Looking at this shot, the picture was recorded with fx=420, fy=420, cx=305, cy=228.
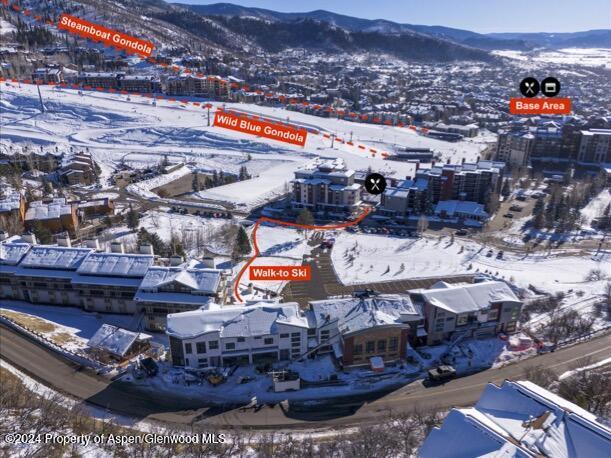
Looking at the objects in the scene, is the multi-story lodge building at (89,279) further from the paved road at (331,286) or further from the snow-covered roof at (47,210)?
the snow-covered roof at (47,210)

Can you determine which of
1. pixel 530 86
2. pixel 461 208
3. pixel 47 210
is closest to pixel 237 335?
pixel 530 86

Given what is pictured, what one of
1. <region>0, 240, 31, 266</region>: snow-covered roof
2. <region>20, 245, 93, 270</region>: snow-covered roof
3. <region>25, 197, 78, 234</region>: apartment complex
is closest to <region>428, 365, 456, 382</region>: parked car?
<region>20, 245, 93, 270</region>: snow-covered roof

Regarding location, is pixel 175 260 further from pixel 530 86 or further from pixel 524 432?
pixel 530 86

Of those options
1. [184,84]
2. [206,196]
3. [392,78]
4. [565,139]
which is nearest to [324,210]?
[206,196]

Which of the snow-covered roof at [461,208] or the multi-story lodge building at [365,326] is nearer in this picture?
the multi-story lodge building at [365,326]

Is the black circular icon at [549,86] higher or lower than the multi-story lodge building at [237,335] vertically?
→ higher

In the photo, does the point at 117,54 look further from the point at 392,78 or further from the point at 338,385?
the point at 338,385

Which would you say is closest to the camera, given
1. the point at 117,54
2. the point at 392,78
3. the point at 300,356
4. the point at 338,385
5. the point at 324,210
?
the point at 338,385

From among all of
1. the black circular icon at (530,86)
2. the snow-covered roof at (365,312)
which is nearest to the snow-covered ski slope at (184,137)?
the snow-covered roof at (365,312)
